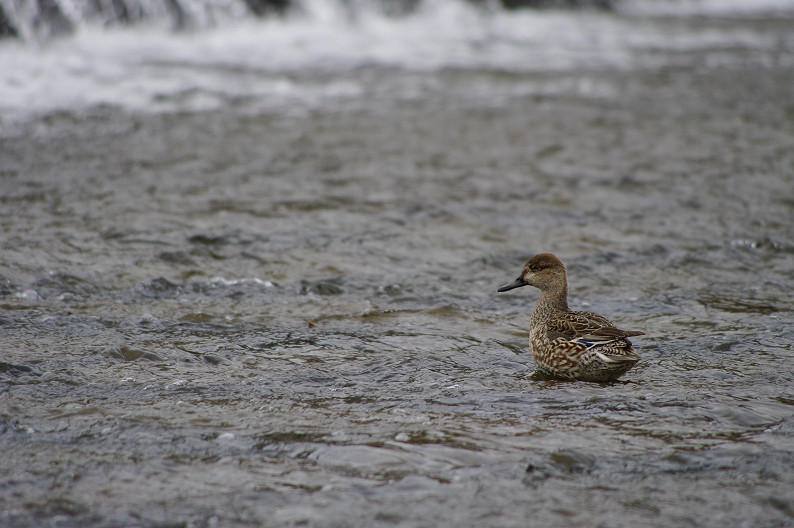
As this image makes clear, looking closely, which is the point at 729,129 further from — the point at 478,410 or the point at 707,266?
the point at 478,410

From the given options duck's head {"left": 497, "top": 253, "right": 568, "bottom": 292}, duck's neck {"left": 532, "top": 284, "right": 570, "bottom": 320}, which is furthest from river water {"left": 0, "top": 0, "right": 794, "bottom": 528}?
duck's head {"left": 497, "top": 253, "right": 568, "bottom": 292}

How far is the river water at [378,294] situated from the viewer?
4195 millimetres

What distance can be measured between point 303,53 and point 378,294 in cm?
1276

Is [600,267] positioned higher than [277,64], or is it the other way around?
[277,64]

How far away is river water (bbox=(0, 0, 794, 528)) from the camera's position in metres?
4.20

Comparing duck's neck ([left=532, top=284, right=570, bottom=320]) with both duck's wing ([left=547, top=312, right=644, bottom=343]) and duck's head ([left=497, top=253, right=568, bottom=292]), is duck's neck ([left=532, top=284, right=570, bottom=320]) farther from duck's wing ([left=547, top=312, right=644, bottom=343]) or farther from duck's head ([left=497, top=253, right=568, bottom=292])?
duck's wing ([left=547, top=312, right=644, bottom=343])

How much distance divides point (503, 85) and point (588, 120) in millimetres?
2981

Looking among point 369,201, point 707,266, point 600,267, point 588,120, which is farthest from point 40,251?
point 588,120

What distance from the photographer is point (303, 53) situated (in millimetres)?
18812

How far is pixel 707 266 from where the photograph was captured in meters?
7.84

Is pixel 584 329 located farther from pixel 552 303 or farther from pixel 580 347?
pixel 552 303

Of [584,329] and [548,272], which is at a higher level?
[548,272]

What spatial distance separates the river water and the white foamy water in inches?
6.8

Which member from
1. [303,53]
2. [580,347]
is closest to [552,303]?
[580,347]
